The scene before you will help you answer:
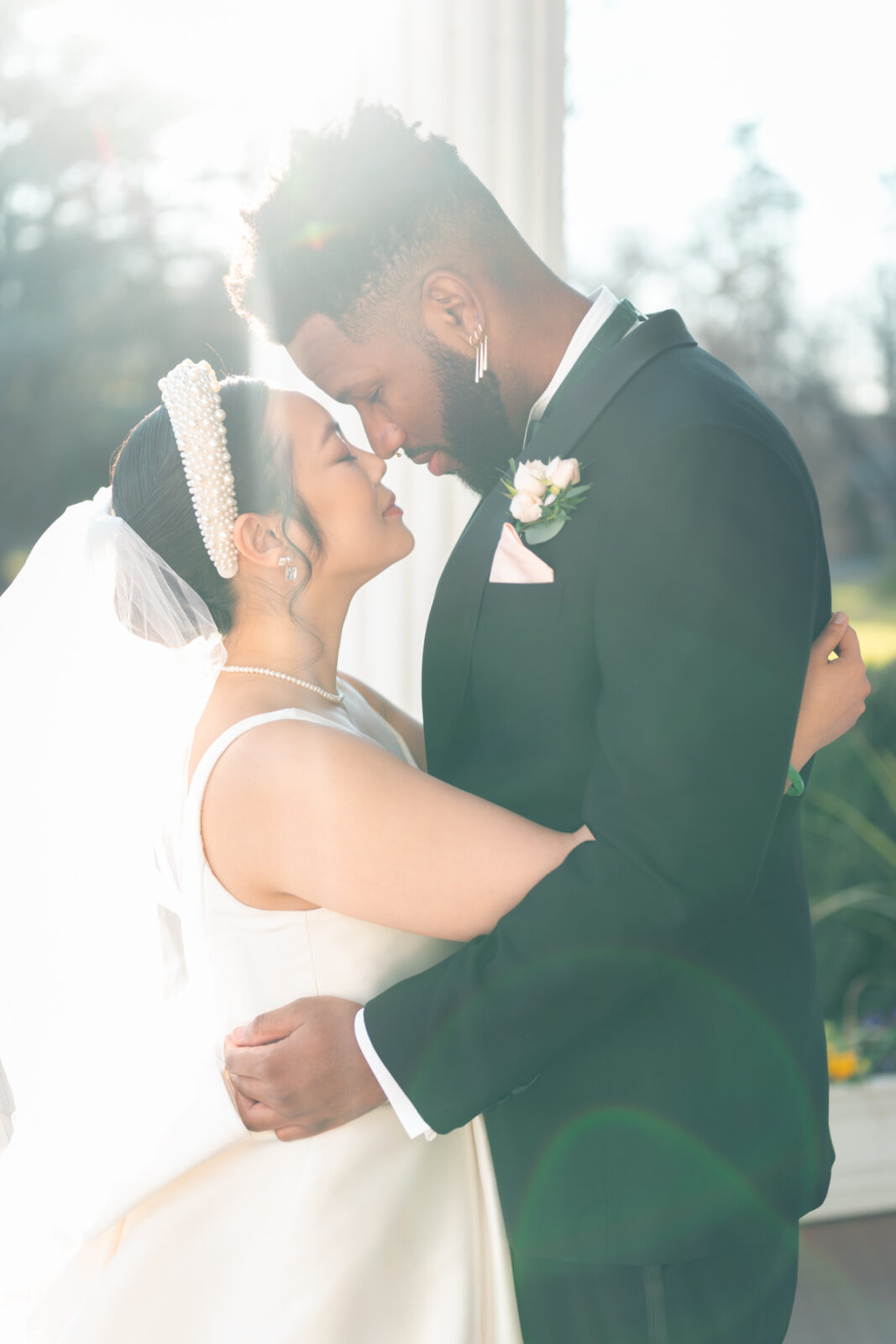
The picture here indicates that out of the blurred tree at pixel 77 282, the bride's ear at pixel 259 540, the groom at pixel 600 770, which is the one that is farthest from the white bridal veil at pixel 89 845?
the blurred tree at pixel 77 282

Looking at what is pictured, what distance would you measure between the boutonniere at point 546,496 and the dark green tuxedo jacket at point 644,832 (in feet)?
0.06

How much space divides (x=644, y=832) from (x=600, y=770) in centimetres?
10

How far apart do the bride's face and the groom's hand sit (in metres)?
0.67

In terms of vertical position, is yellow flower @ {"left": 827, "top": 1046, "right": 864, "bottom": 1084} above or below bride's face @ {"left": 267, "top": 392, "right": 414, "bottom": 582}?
below

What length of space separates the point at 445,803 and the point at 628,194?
158 inches

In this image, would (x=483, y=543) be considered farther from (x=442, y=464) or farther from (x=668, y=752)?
(x=668, y=752)

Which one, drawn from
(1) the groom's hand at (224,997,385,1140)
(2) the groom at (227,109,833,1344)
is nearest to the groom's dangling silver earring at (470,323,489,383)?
(2) the groom at (227,109,833,1344)

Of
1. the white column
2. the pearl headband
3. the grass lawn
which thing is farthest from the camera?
the grass lawn

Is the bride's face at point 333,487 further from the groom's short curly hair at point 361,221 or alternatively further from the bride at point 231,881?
the groom's short curly hair at point 361,221

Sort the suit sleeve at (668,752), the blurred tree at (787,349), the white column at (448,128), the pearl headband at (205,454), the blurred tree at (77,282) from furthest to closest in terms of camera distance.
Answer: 1. the blurred tree at (77,282)
2. the blurred tree at (787,349)
3. the white column at (448,128)
4. the pearl headband at (205,454)
5. the suit sleeve at (668,752)

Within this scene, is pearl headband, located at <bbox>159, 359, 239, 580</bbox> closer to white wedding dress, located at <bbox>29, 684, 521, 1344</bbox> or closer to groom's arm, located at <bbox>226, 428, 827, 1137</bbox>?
white wedding dress, located at <bbox>29, 684, 521, 1344</bbox>

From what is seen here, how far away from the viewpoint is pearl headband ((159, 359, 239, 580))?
155 cm

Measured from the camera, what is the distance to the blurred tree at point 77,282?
572cm

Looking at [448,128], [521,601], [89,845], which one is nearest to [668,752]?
[521,601]
